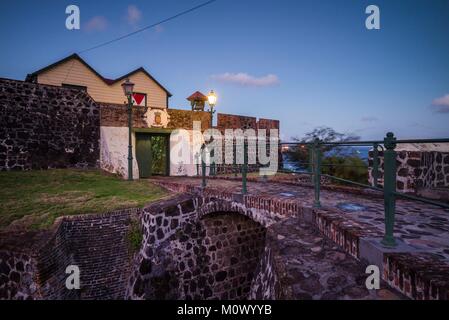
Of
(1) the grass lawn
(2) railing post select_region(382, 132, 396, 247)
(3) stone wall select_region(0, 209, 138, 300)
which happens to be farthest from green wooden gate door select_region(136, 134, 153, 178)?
(2) railing post select_region(382, 132, 396, 247)

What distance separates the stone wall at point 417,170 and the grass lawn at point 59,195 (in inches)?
236

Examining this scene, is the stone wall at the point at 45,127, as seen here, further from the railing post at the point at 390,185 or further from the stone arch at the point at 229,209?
the railing post at the point at 390,185

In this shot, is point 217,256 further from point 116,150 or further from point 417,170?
point 116,150

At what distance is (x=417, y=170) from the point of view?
17.2ft

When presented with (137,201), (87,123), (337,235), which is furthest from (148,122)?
(337,235)

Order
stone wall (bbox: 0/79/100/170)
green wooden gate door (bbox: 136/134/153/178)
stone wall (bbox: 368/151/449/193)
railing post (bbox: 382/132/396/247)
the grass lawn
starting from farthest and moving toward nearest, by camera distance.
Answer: green wooden gate door (bbox: 136/134/153/178) → stone wall (bbox: 0/79/100/170) → the grass lawn → stone wall (bbox: 368/151/449/193) → railing post (bbox: 382/132/396/247)

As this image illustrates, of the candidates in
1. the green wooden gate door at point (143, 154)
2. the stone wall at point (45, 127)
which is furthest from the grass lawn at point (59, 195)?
the green wooden gate door at point (143, 154)

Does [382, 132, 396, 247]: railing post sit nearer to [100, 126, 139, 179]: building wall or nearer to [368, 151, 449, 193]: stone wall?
[368, 151, 449, 193]: stone wall

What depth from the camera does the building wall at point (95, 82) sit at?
16.0m

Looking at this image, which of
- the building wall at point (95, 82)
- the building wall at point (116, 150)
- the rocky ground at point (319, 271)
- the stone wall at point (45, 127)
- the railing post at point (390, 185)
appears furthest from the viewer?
the building wall at point (95, 82)

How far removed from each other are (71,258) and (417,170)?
7.30m

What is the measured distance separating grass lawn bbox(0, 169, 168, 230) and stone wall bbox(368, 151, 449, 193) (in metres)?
6.00

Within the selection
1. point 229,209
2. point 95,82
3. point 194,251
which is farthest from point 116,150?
point 95,82

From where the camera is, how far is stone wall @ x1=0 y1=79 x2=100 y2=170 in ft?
34.5
